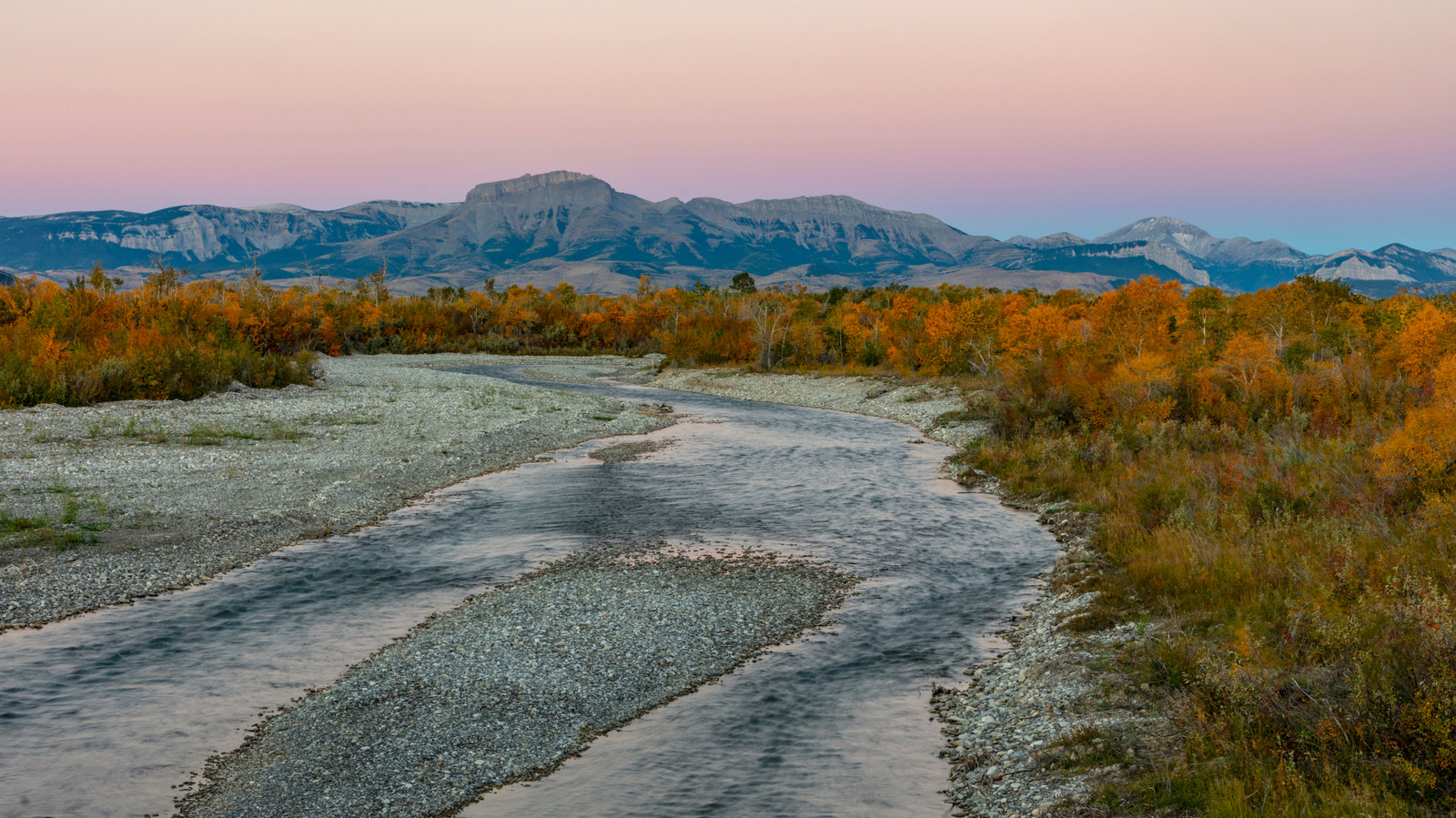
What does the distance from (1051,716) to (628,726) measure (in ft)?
16.7

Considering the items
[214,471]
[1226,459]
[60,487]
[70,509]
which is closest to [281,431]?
[214,471]

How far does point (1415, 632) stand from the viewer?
748 centimetres

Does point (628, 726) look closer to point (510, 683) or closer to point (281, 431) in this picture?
point (510, 683)

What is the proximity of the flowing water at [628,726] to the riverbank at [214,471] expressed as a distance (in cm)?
133

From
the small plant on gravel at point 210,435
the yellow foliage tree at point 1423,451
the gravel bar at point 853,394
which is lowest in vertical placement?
the gravel bar at point 853,394

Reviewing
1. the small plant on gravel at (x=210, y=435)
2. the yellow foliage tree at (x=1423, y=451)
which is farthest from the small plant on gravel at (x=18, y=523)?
the yellow foliage tree at (x=1423, y=451)

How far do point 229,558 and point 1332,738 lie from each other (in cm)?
1757

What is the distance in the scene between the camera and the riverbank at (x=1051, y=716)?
8.05m

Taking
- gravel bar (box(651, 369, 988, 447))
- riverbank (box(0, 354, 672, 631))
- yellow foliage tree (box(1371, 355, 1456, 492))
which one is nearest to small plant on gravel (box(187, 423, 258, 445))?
riverbank (box(0, 354, 672, 631))

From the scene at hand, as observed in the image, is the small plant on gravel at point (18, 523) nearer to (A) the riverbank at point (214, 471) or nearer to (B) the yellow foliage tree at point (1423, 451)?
(A) the riverbank at point (214, 471)

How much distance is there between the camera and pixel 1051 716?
31.5 feet

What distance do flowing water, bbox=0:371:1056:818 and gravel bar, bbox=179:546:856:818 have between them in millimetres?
443

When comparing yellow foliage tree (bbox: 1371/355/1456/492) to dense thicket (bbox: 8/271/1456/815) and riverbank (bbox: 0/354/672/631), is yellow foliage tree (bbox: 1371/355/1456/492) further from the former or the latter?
riverbank (bbox: 0/354/672/631)

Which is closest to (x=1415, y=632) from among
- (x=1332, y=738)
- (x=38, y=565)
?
(x=1332, y=738)
